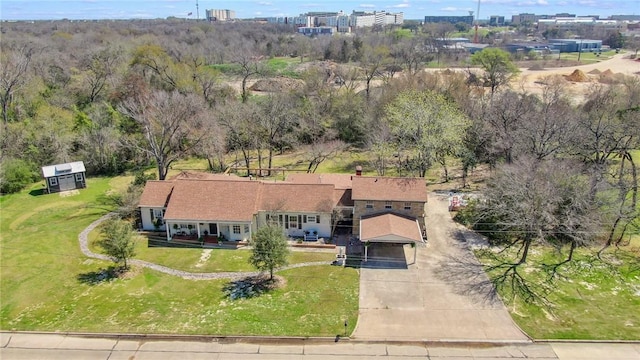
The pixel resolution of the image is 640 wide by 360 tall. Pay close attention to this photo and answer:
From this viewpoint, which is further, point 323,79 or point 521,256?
point 323,79

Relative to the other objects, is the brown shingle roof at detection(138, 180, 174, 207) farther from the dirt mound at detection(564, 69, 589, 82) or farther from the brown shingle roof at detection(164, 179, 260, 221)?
the dirt mound at detection(564, 69, 589, 82)

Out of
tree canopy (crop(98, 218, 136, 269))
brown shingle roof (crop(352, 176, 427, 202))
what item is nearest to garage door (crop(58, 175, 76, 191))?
tree canopy (crop(98, 218, 136, 269))

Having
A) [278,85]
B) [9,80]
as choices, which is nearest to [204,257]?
[9,80]

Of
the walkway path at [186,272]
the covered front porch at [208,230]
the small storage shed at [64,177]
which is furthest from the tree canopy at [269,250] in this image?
the small storage shed at [64,177]

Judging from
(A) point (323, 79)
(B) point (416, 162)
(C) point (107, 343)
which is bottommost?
(C) point (107, 343)

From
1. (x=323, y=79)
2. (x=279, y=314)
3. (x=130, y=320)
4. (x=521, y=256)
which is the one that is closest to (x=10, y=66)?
(x=323, y=79)

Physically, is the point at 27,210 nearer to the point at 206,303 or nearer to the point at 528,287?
the point at 206,303

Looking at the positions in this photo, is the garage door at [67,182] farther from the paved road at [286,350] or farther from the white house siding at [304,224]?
the paved road at [286,350]
